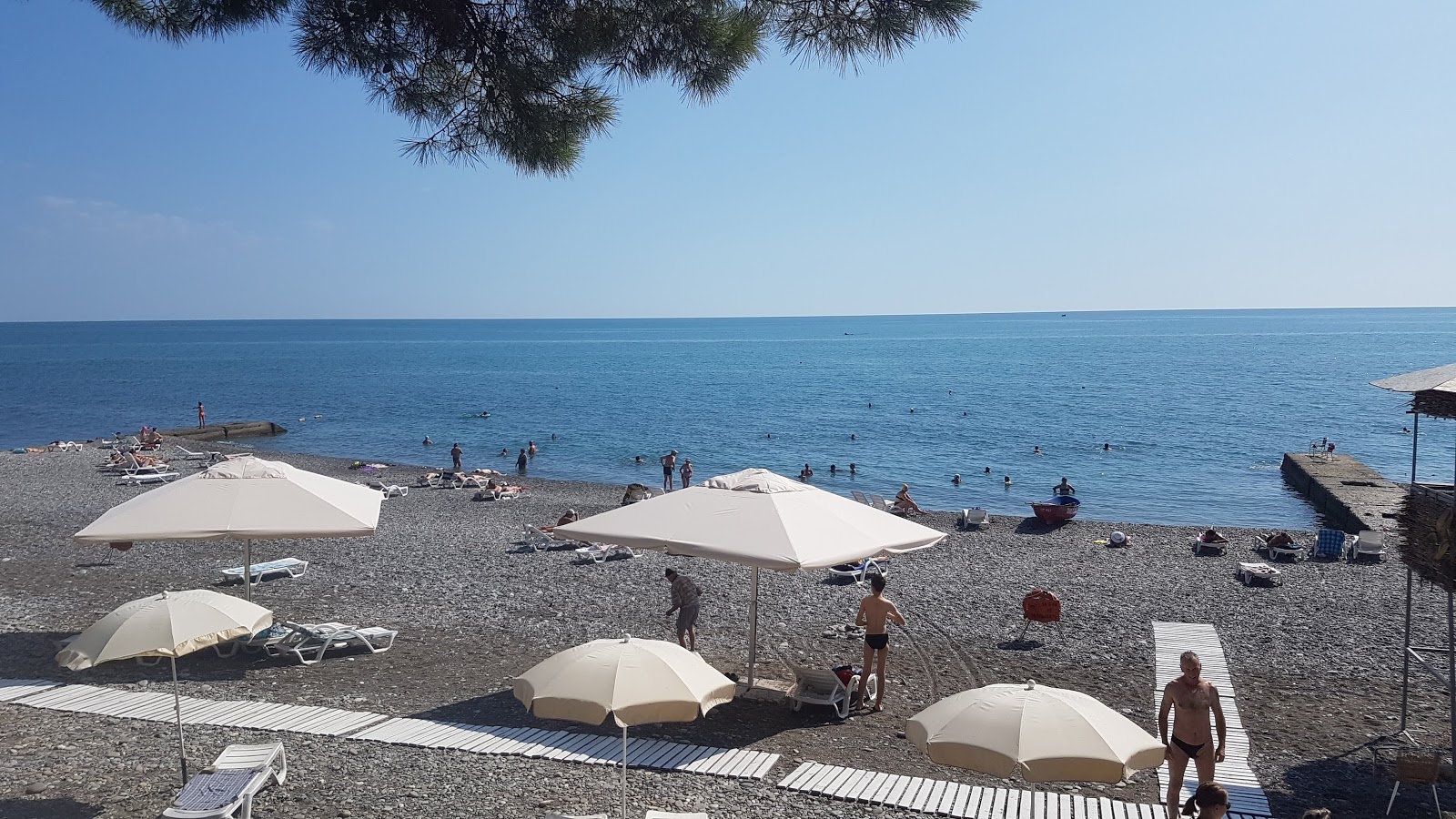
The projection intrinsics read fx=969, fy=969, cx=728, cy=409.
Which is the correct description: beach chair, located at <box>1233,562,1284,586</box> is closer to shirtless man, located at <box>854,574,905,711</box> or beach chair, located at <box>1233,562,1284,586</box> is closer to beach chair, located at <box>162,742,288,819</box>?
shirtless man, located at <box>854,574,905,711</box>

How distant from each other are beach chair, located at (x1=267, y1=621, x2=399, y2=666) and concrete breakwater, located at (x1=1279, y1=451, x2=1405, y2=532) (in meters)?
23.8

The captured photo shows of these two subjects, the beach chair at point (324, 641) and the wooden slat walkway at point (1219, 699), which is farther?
the beach chair at point (324, 641)

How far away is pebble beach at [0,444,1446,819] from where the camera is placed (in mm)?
7730

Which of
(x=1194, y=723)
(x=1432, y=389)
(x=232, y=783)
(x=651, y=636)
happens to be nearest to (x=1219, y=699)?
(x=1194, y=723)

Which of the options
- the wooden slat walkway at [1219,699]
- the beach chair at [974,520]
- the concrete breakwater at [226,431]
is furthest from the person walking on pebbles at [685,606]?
the concrete breakwater at [226,431]

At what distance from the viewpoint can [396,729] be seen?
8.90 meters

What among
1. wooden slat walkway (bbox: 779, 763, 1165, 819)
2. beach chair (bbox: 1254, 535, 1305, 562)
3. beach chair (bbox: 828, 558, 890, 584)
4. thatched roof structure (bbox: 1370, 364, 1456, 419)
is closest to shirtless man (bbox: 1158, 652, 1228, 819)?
wooden slat walkway (bbox: 779, 763, 1165, 819)

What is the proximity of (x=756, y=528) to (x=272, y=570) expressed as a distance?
1064 cm

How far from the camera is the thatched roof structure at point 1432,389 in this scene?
7.73 m

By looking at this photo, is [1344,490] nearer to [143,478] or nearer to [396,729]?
[396,729]

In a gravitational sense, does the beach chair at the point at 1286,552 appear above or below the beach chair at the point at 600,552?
below

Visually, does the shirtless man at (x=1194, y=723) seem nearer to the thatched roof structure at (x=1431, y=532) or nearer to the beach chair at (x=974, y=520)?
the thatched roof structure at (x=1431, y=532)

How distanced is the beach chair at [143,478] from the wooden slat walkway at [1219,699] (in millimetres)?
29242

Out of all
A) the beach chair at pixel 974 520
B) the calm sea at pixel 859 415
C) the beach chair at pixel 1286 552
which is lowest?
the calm sea at pixel 859 415
